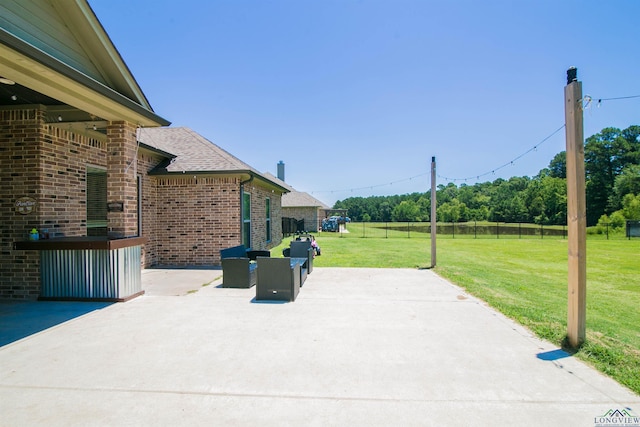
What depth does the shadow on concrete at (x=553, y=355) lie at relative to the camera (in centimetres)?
364

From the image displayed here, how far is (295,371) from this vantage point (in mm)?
3260

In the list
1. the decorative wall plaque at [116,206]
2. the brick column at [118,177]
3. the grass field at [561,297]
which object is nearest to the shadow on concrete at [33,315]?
the brick column at [118,177]

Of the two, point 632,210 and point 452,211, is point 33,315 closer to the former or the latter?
point 632,210

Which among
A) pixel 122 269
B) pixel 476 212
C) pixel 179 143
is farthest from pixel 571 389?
pixel 476 212

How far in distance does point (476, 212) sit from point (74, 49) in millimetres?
64258

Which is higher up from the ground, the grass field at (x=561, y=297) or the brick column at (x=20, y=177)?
the brick column at (x=20, y=177)

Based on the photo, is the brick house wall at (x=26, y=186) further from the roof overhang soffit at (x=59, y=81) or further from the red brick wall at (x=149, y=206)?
the red brick wall at (x=149, y=206)

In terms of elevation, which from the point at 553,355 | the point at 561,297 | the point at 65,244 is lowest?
the point at 561,297

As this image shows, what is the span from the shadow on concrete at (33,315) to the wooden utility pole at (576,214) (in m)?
6.65

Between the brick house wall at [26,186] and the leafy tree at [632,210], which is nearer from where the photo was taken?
the brick house wall at [26,186]

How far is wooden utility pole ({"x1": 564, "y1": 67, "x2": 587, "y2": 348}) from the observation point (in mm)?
3818

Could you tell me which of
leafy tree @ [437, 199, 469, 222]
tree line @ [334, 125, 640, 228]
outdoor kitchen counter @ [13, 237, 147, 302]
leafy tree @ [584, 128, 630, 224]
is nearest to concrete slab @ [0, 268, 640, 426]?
outdoor kitchen counter @ [13, 237, 147, 302]

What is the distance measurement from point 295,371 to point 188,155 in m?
9.21

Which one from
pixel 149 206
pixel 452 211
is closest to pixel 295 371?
pixel 149 206
